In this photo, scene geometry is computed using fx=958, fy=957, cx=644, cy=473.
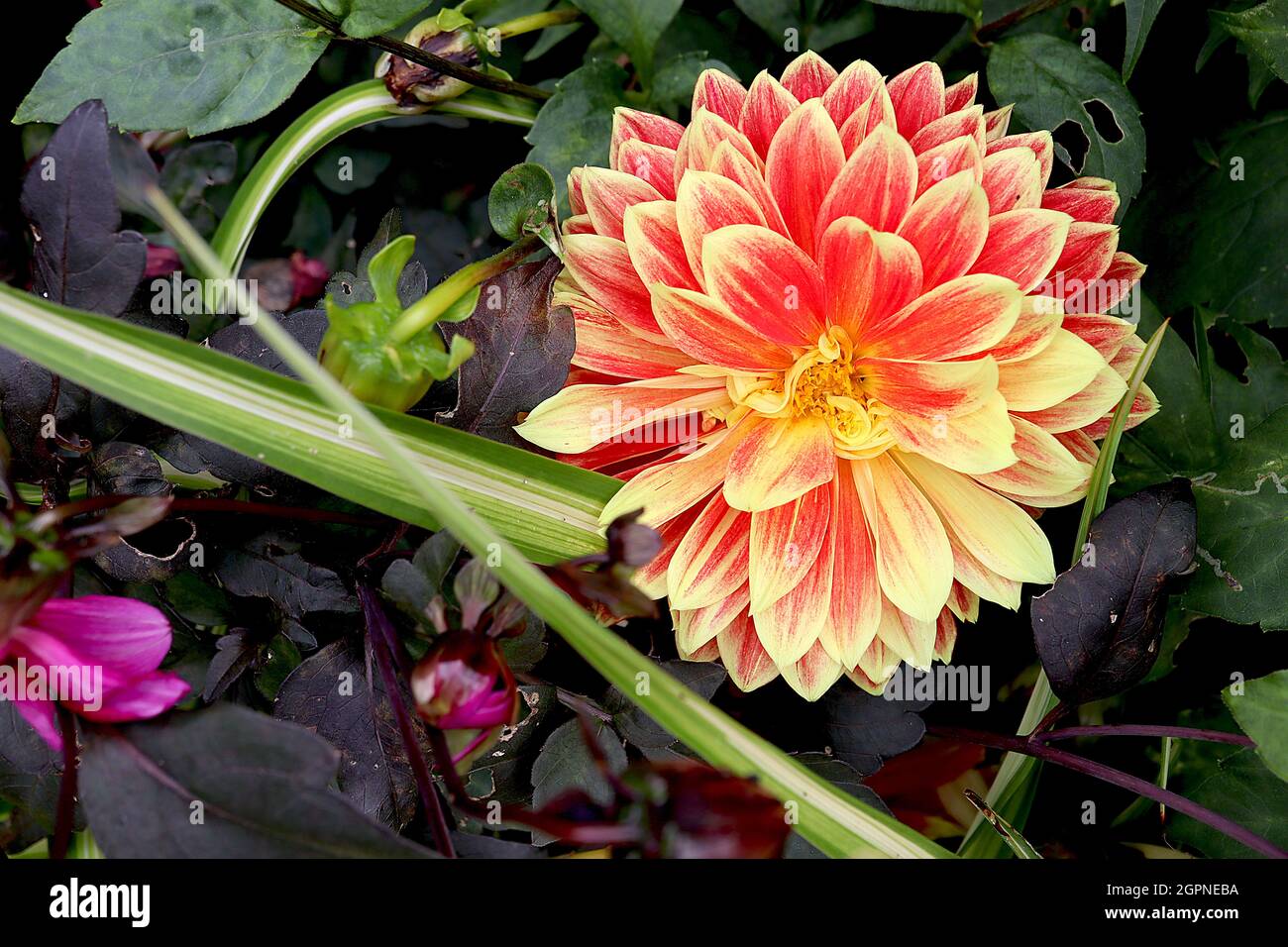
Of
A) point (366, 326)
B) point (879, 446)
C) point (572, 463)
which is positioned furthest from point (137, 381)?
point (879, 446)

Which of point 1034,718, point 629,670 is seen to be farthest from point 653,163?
point 1034,718

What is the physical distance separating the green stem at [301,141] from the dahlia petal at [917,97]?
231 millimetres

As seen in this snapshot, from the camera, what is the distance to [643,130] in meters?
0.46

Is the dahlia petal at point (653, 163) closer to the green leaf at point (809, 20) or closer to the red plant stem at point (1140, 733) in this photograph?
the green leaf at point (809, 20)

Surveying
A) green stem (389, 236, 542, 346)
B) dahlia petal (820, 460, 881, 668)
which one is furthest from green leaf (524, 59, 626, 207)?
dahlia petal (820, 460, 881, 668)

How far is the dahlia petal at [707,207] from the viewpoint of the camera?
0.41 m

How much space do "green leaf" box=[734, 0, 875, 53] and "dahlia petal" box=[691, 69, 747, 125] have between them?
0.43 feet

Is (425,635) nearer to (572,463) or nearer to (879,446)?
(572,463)

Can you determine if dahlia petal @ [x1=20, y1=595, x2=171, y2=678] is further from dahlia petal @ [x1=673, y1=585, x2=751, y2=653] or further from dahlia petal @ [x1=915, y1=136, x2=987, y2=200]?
dahlia petal @ [x1=915, y1=136, x2=987, y2=200]

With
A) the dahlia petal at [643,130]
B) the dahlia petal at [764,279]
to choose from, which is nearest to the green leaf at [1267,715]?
the dahlia petal at [764,279]

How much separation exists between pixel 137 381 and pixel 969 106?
0.37 meters

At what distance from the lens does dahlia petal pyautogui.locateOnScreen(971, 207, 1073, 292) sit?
407 millimetres

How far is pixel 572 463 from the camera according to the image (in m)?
0.47

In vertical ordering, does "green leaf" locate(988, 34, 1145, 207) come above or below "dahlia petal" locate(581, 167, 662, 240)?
above
